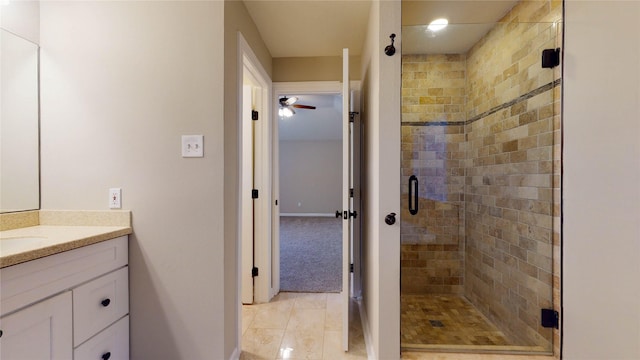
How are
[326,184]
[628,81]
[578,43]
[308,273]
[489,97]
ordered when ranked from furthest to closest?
[326,184] → [308,273] → [489,97] → [578,43] → [628,81]

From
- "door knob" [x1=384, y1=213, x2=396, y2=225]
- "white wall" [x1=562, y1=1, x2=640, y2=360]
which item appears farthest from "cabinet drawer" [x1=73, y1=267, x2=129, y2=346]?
"white wall" [x1=562, y1=1, x2=640, y2=360]

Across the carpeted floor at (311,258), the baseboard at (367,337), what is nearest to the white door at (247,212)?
the carpeted floor at (311,258)

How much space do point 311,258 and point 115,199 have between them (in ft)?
8.82

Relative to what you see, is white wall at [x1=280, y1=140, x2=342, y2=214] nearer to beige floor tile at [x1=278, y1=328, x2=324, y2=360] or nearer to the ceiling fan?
the ceiling fan

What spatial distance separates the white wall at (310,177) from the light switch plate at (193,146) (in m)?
6.77

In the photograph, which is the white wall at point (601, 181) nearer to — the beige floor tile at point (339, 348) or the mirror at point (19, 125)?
the beige floor tile at point (339, 348)

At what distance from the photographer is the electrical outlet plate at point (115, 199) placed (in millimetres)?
1496

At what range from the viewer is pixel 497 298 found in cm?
201

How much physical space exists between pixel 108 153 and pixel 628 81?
8.18 ft

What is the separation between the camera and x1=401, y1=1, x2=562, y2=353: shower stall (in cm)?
163

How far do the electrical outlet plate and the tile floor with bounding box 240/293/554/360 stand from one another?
120 cm

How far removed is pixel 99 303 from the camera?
1301 mm

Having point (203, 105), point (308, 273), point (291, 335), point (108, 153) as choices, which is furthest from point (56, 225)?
point (308, 273)

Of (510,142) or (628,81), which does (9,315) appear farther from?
Result: (510,142)
